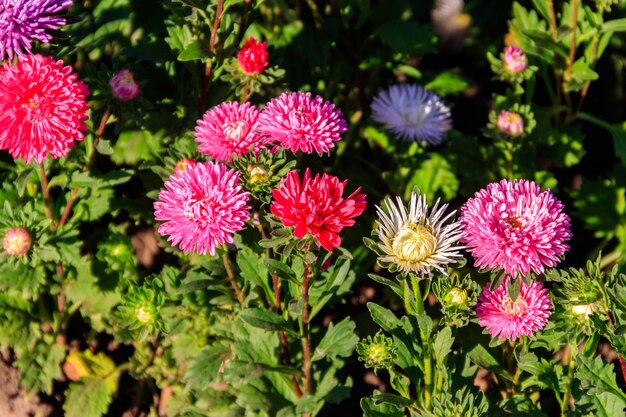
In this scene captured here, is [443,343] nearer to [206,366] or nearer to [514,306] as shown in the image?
[514,306]

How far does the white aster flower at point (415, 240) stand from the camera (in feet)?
5.48

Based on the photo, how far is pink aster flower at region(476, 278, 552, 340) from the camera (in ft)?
5.86

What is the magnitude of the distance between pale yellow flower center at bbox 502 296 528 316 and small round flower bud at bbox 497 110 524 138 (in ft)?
2.94

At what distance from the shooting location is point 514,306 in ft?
5.87

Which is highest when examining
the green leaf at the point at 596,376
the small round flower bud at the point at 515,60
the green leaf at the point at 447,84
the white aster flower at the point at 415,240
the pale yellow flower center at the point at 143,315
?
the small round flower bud at the point at 515,60

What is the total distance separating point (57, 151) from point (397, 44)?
1529 mm

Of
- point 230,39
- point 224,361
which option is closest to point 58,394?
point 224,361

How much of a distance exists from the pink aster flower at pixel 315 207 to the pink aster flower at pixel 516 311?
0.46 meters

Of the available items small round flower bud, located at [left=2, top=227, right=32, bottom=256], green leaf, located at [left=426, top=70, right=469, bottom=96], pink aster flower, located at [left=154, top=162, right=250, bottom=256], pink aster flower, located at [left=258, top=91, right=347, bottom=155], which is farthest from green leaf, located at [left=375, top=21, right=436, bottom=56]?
small round flower bud, located at [left=2, top=227, right=32, bottom=256]

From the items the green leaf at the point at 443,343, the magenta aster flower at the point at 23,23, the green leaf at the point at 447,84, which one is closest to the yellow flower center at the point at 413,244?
the green leaf at the point at 443,343

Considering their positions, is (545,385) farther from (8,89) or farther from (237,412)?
(8,89)

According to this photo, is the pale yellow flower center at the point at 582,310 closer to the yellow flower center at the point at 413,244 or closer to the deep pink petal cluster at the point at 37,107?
the yellow flower center at the point at 413,244

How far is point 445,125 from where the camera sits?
2.98 m

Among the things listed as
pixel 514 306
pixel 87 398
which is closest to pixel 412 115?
pixel 514 306
